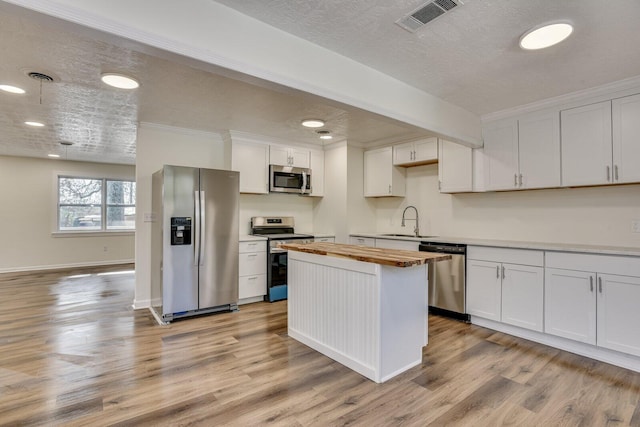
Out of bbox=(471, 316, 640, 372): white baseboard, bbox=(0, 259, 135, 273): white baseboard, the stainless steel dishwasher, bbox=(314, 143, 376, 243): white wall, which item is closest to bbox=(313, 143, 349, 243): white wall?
bbox=(314, 143, 376, 243): white wall

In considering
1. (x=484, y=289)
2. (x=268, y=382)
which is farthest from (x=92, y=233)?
(x=484, y=289)

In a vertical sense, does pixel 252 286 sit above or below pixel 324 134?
below

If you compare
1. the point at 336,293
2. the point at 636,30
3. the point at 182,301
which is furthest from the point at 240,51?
the point at 182,301

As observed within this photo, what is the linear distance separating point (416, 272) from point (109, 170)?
7.44m

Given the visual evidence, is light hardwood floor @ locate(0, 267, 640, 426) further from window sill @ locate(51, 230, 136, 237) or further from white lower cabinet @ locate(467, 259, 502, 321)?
window sill @ locate(51, 230, 136, 237)

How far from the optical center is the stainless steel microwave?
4801mm

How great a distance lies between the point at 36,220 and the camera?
6.74 m

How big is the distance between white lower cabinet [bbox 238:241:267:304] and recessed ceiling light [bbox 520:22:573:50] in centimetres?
352

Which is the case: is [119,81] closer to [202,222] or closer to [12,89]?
[12,89]

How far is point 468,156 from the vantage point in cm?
385

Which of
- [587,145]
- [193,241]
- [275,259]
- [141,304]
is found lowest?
[141,304]

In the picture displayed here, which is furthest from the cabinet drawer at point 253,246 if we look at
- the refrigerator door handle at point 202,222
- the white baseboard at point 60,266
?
the white baseboard at point 60,266

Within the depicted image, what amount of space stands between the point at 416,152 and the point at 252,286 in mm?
2851

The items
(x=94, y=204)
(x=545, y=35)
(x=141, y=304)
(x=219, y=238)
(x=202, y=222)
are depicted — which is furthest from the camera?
(x=94, y=204)
